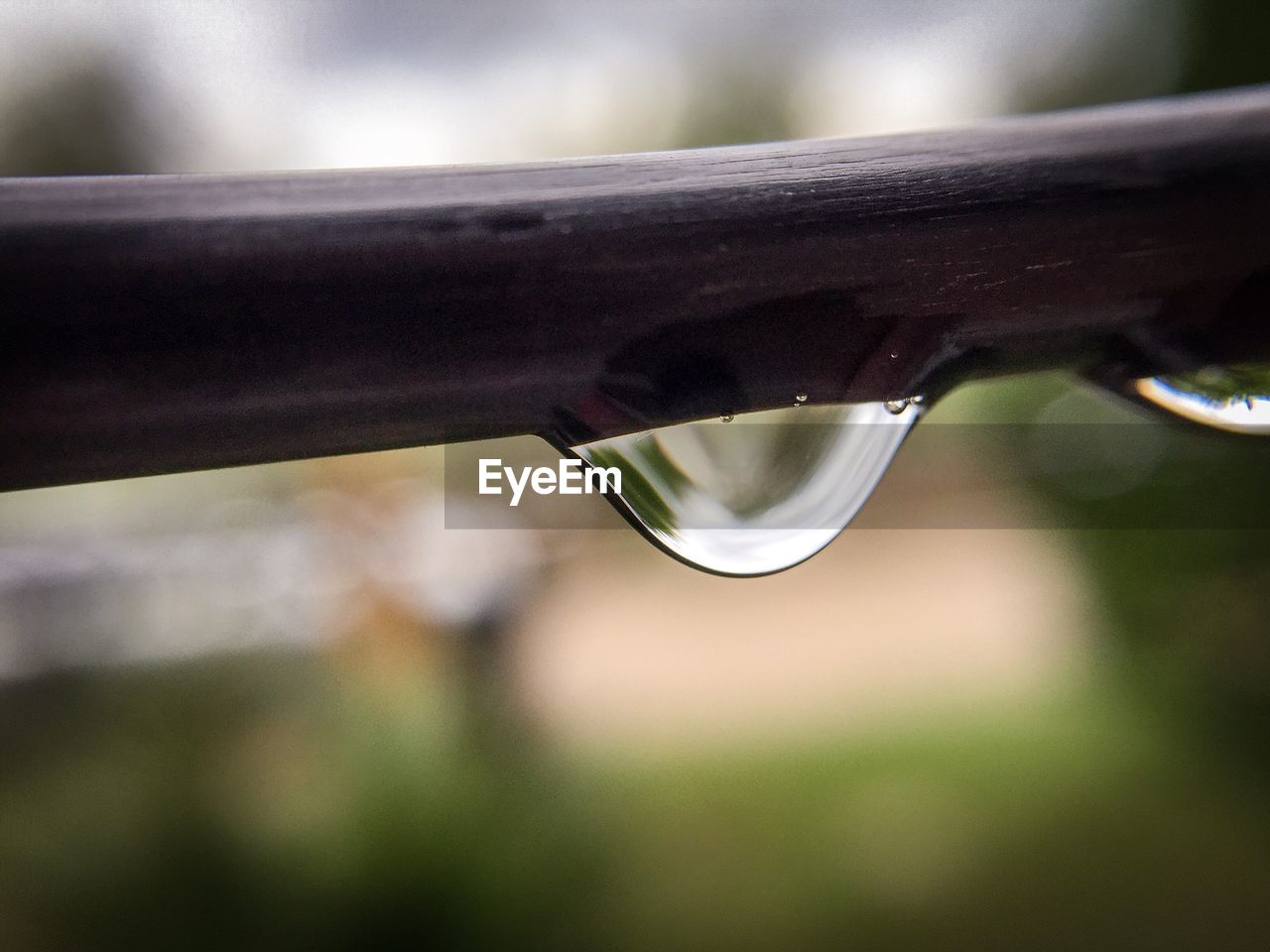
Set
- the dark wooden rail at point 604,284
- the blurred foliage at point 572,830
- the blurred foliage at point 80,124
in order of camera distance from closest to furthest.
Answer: the dark wooden rail at point 604,284 < the blurred foliage at point 572,830 < the blurred foliage at point 80,124

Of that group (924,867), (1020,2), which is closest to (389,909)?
(924,867)

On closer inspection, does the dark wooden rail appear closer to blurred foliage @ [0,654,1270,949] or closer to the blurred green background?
the blurred green background

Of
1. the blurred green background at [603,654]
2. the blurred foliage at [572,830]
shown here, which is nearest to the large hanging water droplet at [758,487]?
the blurred green background at [603,654]

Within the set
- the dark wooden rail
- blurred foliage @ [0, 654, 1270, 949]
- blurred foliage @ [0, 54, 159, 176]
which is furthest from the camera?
blurred foliage @ [0, 54, 159, 176]

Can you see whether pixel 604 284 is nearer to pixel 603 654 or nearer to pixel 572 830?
pixel 572 830

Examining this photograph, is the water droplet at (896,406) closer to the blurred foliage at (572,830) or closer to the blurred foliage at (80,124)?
the blurred foliage at (572,830)

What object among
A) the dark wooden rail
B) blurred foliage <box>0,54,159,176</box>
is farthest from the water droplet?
blurred foliage <box>0,54,159,176</box>

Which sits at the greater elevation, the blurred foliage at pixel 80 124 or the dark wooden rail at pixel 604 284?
the blurred foliage at pixel 80 124

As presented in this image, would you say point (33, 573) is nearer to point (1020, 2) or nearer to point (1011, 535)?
point (1011, 535)

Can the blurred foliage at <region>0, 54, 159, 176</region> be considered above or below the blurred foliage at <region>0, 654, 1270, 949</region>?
above
